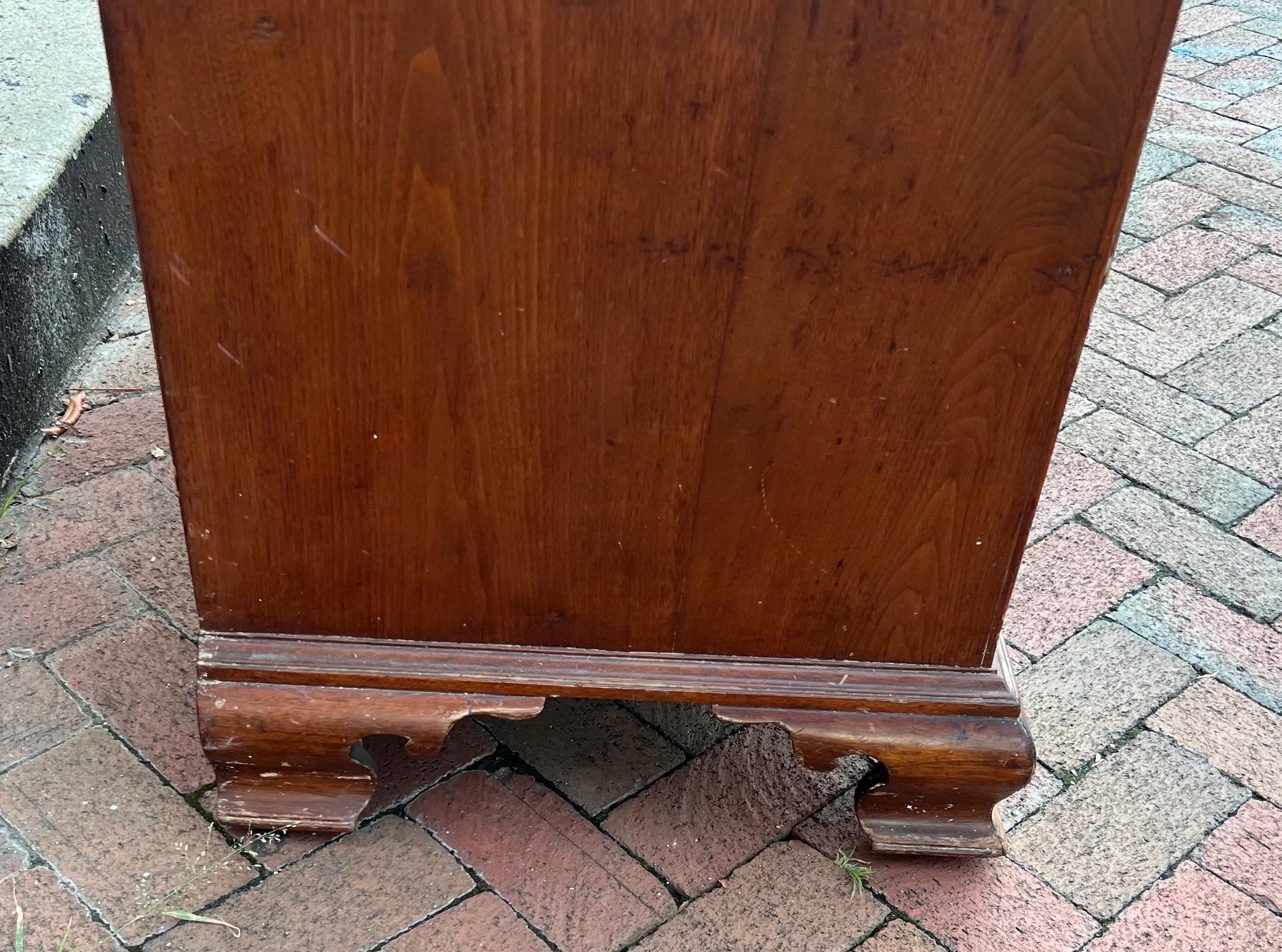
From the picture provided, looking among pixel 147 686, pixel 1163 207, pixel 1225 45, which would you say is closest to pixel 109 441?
pixel 147 686

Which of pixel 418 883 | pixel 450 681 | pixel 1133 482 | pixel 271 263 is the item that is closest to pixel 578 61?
pixel 271 263

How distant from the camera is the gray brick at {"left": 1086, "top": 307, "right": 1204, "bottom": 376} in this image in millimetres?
2648

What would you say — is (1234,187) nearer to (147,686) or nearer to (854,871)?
(854,871)

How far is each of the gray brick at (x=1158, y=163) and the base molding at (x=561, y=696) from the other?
7.18 ft

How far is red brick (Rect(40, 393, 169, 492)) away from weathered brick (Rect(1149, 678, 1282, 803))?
1722mm

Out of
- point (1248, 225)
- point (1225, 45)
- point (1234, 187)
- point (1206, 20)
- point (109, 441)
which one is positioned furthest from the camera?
point (1206, 20)

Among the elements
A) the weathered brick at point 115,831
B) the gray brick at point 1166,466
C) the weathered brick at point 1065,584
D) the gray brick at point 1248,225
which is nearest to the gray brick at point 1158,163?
the gray brick at point 1248,225

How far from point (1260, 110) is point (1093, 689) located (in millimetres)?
2485

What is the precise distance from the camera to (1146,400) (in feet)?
8.36

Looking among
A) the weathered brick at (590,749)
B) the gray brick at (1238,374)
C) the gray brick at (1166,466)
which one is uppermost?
the gray brick at (1238,374)

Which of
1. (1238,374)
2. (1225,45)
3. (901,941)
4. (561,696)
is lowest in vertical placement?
(901,941)

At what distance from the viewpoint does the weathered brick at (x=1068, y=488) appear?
7.38 ft

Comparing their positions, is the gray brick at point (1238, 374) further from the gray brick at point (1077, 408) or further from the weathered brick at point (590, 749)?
the weathered brick at point (590, 749)

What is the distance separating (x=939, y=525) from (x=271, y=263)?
76 centimetres
